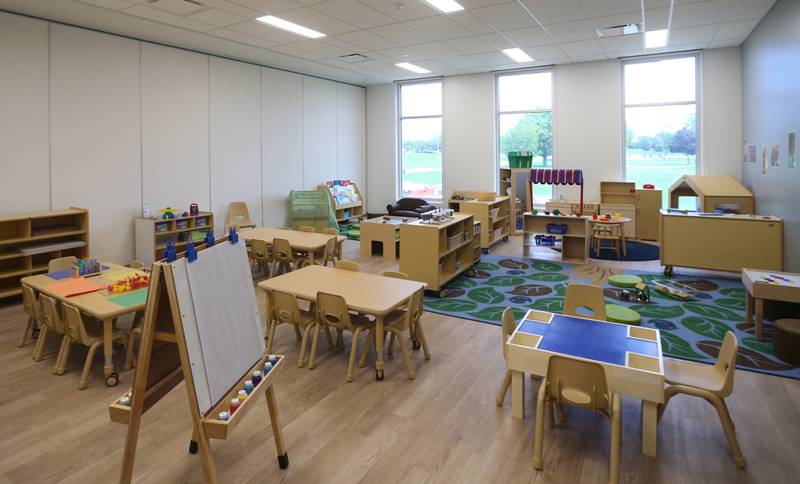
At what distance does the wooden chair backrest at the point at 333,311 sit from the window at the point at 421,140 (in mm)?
8981

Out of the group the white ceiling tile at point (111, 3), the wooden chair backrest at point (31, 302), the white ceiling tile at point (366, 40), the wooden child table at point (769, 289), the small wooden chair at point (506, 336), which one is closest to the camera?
the small wooden chair at point (506, 336)

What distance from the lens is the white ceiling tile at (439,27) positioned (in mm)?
6947

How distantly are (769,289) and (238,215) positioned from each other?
8.54 m

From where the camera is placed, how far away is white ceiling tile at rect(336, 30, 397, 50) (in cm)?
762

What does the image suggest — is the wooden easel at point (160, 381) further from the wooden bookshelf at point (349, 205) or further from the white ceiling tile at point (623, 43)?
the wooden bookshelf at point (349, 205)

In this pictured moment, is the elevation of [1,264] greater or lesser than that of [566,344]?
greater

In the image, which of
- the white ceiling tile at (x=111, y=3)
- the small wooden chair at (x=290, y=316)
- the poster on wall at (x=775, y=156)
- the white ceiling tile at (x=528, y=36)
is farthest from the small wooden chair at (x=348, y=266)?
the poster on wall at (x=775, y=156)

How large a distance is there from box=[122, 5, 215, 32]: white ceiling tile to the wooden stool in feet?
25.9

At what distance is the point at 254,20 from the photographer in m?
6.77

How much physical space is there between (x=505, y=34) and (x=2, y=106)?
7361 mm

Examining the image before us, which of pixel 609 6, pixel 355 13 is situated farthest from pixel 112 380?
pixel 609 6

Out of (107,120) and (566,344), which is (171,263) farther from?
(107,120)

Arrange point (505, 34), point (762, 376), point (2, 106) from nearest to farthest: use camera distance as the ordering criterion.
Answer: point (762, 376) < point (2, 106) < point (505, 34)

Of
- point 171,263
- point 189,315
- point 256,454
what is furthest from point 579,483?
point 171,263
